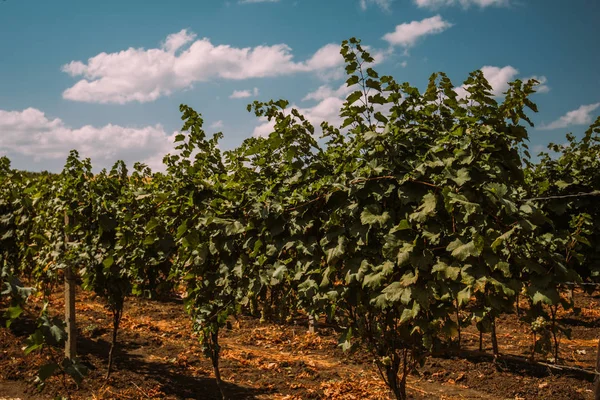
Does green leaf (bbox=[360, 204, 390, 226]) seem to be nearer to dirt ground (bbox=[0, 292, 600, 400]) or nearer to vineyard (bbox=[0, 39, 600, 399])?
vineyard (bbox=[0, 39, 600, 399])

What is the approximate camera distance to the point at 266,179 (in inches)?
143

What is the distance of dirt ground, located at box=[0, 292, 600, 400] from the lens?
18.9ft

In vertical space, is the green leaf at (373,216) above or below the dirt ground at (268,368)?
above

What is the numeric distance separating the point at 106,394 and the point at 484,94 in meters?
5.63

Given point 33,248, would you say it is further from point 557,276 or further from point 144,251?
point 557,276

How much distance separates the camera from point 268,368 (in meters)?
6.94

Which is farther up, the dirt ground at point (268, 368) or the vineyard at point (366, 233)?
the vineyard at point (366, 233)

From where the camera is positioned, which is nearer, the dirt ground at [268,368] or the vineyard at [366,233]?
the vineyard at [366,233]

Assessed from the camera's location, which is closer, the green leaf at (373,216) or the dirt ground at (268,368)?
the green leaf at (373,216)

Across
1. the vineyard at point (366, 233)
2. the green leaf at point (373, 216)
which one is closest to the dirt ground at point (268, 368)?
the vineyard at point (366, 233)

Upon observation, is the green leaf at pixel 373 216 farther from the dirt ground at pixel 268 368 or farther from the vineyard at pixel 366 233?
the dirt ground at pixel 268 368

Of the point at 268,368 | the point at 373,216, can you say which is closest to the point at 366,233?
the point at 373,216

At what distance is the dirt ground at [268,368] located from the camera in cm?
577

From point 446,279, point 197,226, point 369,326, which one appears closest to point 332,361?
point 369,326
